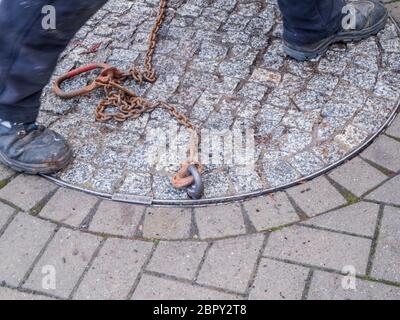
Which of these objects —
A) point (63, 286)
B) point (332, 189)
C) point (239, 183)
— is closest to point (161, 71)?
point (239, 183)

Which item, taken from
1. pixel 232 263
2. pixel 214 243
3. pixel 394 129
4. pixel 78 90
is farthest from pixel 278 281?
pixel 78 90

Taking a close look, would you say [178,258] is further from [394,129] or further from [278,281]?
[394,129]

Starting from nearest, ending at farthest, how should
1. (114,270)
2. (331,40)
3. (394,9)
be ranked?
(114,270) < (331,40) < (394,9)

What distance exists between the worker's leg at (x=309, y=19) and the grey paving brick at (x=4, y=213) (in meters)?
1.88

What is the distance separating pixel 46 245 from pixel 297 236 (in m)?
1.15

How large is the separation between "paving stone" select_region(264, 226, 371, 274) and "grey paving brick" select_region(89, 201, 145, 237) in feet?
2.10

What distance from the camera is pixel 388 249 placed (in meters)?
2.84

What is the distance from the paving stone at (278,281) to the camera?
270cm

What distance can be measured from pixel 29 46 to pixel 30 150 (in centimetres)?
57

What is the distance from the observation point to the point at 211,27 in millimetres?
4109

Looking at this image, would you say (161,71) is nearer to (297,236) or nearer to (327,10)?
(327,10)

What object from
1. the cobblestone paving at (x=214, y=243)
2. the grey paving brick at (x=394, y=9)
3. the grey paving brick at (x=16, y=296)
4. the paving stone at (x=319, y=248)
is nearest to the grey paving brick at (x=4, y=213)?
the cobblestone paving at (x=214, y=243)

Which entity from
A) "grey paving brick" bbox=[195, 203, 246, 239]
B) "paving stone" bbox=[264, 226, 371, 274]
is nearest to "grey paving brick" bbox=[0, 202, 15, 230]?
"grey paving brick" bbox=[195, 203, 246, 239]
